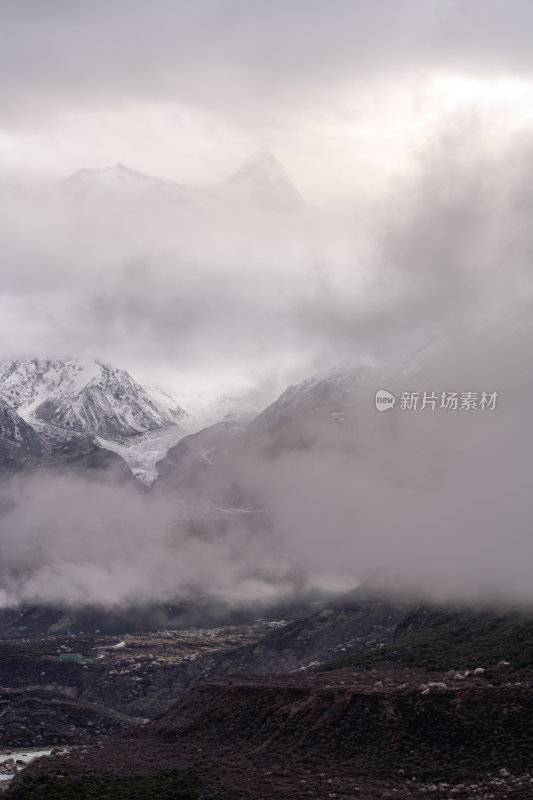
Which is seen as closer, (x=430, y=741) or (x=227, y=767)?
(x=430, y=741)

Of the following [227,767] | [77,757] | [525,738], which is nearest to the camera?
[525,738]

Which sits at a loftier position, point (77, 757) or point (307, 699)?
point (307, 699)

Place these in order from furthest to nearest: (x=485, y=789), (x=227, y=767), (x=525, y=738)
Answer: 1. (x=227, y=767)
2. (x=525, y=738)
3. (x=485, y=789)

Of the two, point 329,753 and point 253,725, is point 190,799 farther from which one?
point 253,725

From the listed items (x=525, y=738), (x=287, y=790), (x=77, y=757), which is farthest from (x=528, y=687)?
(x=77, y=757)

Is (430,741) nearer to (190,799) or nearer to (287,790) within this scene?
(287,790)

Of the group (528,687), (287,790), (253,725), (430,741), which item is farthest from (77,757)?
(528,687)
